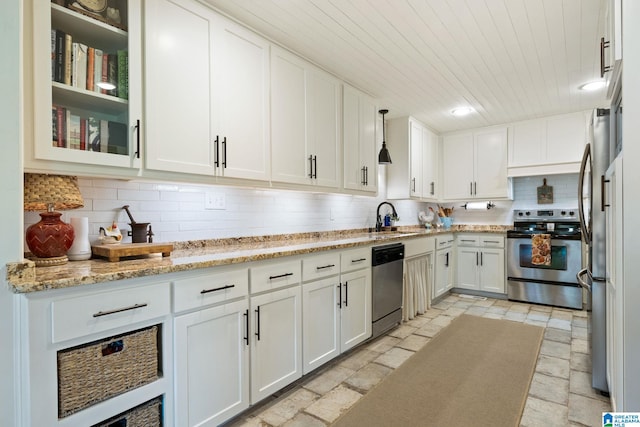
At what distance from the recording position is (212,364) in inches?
67.4

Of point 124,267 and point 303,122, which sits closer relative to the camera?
point 124,267

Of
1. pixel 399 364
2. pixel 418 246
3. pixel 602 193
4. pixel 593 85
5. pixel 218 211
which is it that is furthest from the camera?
pixel 418 246

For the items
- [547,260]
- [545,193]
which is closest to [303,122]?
[547,260]

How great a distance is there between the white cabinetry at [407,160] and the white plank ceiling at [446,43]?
2.26 feet

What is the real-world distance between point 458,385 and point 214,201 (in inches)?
84.7

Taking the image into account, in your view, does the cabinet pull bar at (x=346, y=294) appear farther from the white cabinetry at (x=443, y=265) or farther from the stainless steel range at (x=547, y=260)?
the stainless steel range at (x=547, y=260)

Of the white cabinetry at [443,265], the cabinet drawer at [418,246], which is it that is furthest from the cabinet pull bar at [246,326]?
the white cabinetry at [443,265]

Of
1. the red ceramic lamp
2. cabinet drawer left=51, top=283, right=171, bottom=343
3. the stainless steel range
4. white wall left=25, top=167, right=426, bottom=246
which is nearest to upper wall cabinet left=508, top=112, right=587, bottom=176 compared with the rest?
the stainless steel range

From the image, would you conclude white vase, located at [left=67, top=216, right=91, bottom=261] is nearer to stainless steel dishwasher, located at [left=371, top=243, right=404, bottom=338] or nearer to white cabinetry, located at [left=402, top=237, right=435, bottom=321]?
stainless steel dishwasher, located at [left=371, top=243, right=404, bottom=338]

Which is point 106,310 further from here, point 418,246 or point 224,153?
point 418,246

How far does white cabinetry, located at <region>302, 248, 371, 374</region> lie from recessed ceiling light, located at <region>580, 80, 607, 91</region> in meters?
2.85

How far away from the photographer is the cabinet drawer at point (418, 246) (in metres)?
3.58

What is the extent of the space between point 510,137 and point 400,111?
5.82 feet

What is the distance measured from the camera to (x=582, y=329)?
3426 millimetres
